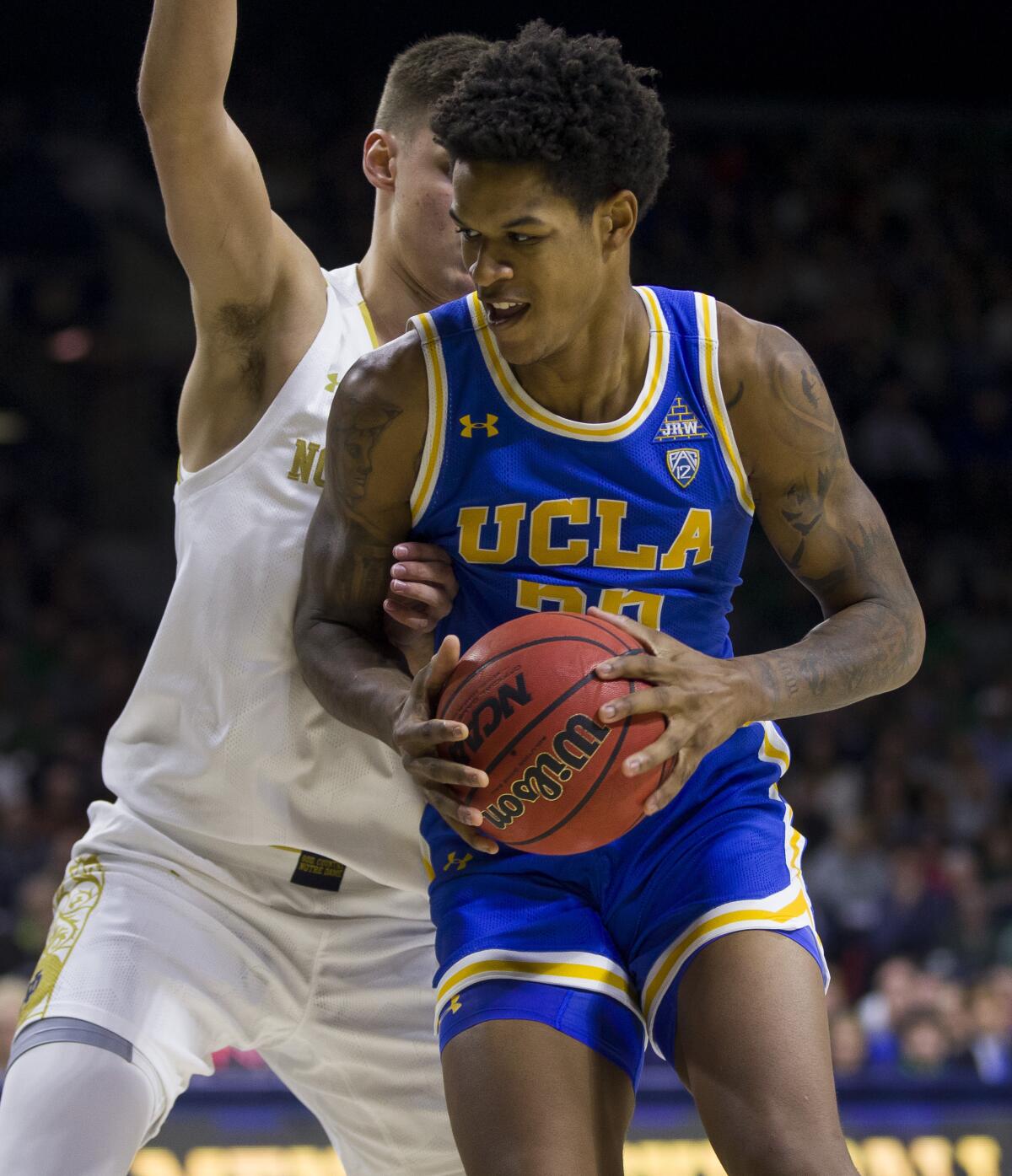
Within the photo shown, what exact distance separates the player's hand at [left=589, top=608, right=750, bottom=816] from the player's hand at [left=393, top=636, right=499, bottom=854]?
0.70 ft

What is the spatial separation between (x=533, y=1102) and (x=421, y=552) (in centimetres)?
87

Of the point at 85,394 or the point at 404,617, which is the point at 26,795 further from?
the point at 404,617

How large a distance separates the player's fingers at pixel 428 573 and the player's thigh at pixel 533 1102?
69cm

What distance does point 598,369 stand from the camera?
2447 mm

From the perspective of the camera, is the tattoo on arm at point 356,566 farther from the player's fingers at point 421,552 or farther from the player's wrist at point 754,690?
the player's wrist at point 754,690

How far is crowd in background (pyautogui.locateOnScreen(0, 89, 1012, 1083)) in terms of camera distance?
821 centimetres

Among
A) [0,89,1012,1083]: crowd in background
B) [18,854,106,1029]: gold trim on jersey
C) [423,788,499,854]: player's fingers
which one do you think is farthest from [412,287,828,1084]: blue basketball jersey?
[0,89,1012,1083]: crowd in background

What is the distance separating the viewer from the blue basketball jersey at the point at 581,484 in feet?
7.94

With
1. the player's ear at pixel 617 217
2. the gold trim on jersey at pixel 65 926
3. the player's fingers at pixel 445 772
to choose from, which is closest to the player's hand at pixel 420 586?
the player's fingers at pixel 445 772

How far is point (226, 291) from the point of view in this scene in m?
2.82

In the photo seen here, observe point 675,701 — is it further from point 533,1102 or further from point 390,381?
point 390,381

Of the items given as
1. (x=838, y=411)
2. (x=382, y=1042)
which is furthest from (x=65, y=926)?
(x=838, y=411)

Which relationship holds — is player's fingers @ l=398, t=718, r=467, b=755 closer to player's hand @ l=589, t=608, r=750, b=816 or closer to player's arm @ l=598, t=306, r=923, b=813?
player's hand @ l=589, t=608, r=750, b=816

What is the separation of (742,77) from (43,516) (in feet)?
20.6
